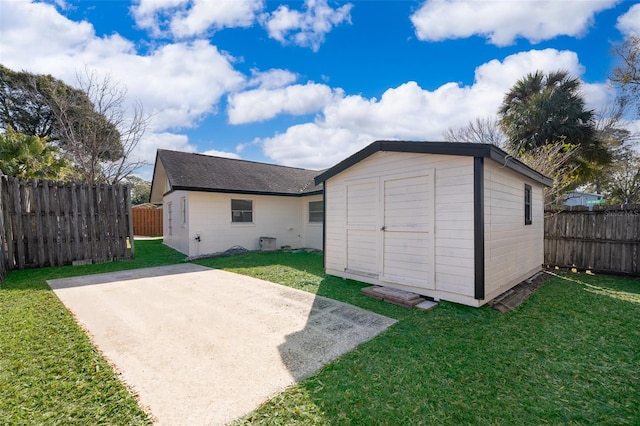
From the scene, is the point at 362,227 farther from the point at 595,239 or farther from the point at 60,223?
the point at 60,223

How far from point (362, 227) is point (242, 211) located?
6.79 m

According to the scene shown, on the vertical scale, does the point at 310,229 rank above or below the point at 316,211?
below

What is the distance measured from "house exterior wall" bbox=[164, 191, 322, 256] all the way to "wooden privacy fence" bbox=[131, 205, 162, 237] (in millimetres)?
6813

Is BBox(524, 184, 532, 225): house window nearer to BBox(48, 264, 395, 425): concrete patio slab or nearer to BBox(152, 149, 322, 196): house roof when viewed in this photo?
BBox(48, 264, 395, 425): concrete patio slab

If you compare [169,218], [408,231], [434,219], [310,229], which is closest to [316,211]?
[310,229]

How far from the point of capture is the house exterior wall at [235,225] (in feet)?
33.6

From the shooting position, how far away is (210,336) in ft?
11.5

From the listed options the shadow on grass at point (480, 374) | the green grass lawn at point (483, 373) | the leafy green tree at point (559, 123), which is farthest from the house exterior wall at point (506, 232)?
the leafy green tree at point (559, 123)

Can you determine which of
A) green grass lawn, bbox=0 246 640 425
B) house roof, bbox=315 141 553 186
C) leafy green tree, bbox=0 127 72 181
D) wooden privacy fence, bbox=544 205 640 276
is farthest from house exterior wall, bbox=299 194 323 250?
leafy green tree, bbox=0 127 72 181

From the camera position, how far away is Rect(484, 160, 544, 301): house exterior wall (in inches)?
185

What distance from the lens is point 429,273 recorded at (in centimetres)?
491

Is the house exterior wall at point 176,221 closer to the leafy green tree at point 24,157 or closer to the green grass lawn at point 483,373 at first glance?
the leafy green tree at point 24,157

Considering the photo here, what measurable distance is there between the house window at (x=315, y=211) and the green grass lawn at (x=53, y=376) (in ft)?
28.3

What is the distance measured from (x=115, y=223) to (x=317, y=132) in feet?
32.6
